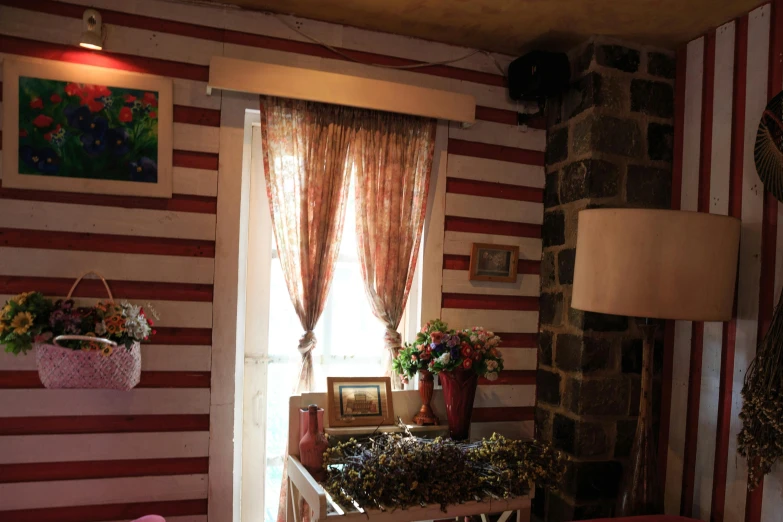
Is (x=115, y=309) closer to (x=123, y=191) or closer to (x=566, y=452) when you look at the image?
(x=123, y=191)

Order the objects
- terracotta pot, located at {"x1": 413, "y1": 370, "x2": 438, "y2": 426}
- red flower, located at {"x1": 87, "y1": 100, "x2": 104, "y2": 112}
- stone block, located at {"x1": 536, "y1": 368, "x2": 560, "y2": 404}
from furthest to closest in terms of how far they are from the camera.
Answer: stone block, located at {"x1": 536, "y1": 368, "x2": 560, "y2": 404}
terracotta pot, located at {"x1": 413, "y1": 370, "x2": 438, "y2": 426}
red flower, located at {"x1": 87, "y1": 100, "x2": 104, "y2": 112}

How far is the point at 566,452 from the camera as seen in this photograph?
2893mm

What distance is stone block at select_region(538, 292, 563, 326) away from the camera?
3021 mm

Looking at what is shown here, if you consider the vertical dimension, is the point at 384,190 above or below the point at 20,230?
above

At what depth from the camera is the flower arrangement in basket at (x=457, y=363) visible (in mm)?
2637

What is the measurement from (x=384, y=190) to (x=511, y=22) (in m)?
1.02

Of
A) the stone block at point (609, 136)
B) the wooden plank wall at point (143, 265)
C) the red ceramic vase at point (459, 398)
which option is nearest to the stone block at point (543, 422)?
the red ceramic vase at point (459, 398)

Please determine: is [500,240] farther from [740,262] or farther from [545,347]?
[740,262]

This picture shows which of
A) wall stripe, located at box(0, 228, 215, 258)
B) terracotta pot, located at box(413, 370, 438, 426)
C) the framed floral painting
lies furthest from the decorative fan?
the framed floral painting

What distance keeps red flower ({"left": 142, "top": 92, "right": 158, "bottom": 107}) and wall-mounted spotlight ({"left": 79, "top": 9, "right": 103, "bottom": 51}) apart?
0.26 m

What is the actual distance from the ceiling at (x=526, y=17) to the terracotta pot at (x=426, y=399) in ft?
5.62

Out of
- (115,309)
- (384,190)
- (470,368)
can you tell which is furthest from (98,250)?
(470,368)

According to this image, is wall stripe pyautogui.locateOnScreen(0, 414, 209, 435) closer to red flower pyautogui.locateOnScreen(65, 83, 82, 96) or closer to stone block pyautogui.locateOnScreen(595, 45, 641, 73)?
red flower pyautogui.locateOnScreen(65, 83, 82, 96)

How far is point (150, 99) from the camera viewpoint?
2.57 meters
